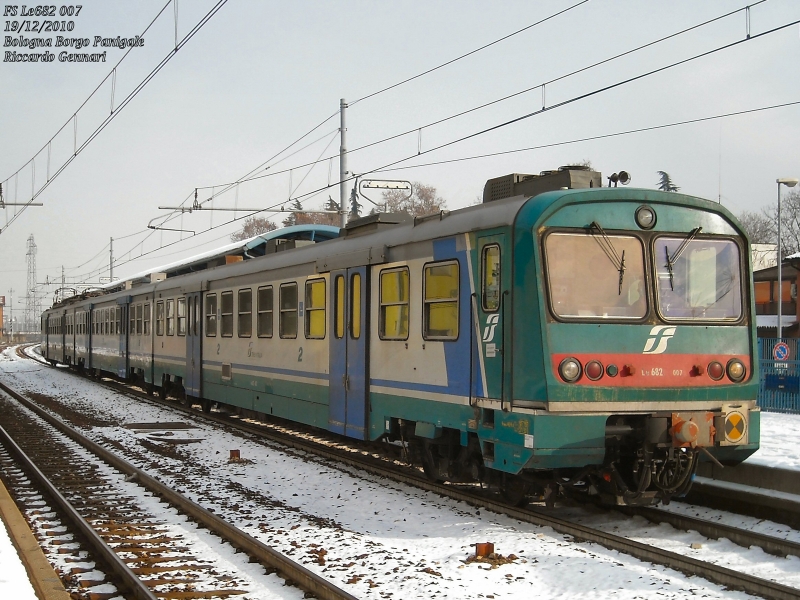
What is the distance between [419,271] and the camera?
9617mm

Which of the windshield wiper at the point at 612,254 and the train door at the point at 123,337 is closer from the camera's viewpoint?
the windshield wiper at the point at 612,254

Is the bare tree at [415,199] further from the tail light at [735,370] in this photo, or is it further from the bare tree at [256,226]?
the tail light at [735,370]

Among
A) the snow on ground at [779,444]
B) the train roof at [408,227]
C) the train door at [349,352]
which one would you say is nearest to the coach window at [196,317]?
the train roof at [408,227]

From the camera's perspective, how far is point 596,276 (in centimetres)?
793

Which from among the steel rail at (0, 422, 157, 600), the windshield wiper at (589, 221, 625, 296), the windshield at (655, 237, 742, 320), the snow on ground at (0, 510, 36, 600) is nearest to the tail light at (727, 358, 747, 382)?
the windshield at (655, 237, 742, 320)

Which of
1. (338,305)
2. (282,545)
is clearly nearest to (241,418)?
(338,305)

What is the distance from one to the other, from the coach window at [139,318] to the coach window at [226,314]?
761cm

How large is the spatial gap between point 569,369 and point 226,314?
10.3 metres

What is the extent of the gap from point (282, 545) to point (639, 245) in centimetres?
417

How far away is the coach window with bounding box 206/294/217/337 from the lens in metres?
17.3

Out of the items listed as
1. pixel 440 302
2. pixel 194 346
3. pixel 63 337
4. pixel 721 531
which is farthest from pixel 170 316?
pixel 63 337

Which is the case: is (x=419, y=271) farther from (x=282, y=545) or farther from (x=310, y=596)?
(x=310, y=596)

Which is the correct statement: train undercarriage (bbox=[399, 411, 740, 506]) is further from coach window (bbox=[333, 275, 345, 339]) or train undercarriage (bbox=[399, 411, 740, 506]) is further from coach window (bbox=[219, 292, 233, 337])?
coach window (bbox=[219, 292, 233, 337])

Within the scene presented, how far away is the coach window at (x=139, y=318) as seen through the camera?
78.0ft
